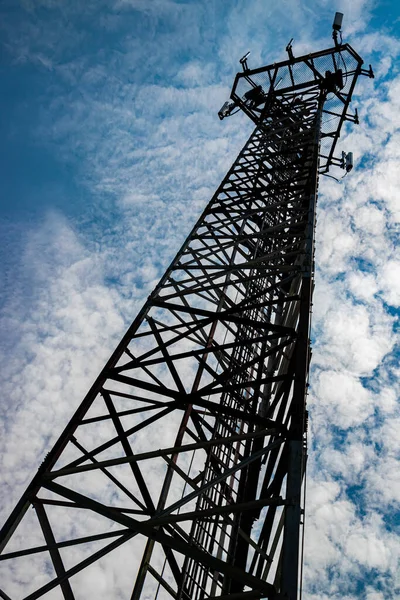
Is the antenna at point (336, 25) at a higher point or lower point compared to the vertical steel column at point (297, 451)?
higher

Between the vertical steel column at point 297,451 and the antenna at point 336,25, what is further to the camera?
the antenna at point 336,25

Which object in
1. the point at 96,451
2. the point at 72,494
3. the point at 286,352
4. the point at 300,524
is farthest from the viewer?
the point at 286,352

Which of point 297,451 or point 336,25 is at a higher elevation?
point 336,25

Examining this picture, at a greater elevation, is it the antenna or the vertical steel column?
the antenna

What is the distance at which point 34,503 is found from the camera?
540 centimetres

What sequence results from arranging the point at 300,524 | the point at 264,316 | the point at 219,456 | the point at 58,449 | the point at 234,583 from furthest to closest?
the point at 264,316
the point at 219,456
the point at 234,583
the point at 58,449
the point at 300,524

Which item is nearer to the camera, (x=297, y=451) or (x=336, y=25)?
(x=297, y=451)

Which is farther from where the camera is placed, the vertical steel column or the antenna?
the antenna

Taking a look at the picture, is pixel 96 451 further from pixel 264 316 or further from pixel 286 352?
pixel 264 316

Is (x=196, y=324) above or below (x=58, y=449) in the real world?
above

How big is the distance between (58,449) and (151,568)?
2.19 meters

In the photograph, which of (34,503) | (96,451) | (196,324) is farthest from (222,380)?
(34,503)

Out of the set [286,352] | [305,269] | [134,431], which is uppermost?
[305,269]

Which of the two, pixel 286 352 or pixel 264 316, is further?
pixel 264 316
